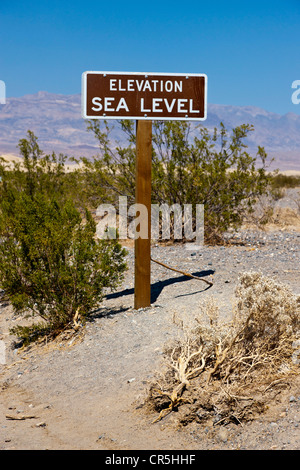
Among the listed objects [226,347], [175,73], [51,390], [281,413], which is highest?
[175,73]

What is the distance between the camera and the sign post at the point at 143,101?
241 inches

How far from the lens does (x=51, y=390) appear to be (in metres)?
4.84

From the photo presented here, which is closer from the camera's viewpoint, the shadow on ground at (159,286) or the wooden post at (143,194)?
the wooden post at (143,194)

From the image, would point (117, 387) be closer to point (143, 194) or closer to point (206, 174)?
point (143, 194)

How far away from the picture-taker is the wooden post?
20.4 ft

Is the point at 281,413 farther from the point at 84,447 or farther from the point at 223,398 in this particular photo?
the point at 84,447

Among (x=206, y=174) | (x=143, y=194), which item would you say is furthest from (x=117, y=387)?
(x=206, y=174)

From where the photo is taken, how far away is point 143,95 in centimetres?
617

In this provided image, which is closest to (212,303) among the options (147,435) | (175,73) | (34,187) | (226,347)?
(226,347)

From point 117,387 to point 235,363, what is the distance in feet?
3.78

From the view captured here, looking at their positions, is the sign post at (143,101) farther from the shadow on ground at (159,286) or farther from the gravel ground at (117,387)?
the shadow on ground at (159,286)

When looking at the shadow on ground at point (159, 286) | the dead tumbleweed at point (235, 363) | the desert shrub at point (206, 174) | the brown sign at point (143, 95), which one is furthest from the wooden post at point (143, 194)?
the desert shrub at point (206, 174)

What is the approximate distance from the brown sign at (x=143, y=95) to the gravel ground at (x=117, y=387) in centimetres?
232
